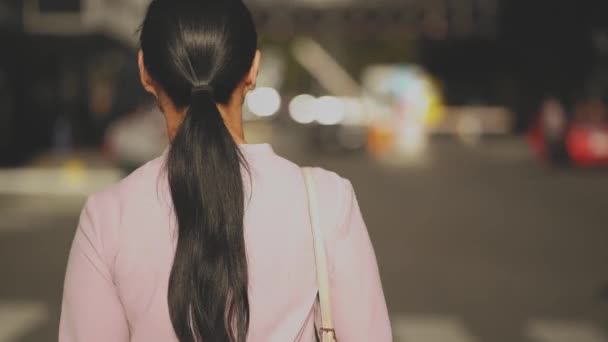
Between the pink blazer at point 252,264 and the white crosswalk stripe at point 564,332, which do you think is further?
the white crosswalk stripe at point 564,332

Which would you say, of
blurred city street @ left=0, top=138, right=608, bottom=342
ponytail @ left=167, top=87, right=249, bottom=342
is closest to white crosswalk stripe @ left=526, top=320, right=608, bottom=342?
blurred city street @ left=0, top=138, right=608, bottom=342

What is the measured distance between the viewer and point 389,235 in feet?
38.7

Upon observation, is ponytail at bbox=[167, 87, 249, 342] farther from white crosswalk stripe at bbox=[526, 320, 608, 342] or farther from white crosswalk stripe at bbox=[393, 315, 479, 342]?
white crosswalk stripe at bbox=[526, 320, 608, 342]

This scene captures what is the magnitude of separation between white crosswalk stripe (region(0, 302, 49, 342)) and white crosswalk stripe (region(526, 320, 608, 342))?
11.2 ft

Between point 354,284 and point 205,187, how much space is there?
0.33 metres

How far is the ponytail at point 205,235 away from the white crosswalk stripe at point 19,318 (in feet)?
16.5

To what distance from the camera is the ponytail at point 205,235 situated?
1870mm

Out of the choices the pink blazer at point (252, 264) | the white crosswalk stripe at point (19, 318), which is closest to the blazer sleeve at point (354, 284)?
the pink blazer at point (252, 264)

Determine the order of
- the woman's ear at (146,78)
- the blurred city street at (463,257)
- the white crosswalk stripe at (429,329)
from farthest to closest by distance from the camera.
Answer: the blurred city street at (463,257), the white crosswalk stripe at (429,329), the woman's ear at (146,78)

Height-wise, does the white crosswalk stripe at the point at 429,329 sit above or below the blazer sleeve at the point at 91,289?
below

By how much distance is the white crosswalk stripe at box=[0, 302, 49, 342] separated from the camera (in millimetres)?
6730

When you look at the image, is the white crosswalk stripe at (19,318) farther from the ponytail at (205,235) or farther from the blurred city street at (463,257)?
the ponytail at (205,235)

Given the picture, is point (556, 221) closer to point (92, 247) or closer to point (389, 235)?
point (389, 235)

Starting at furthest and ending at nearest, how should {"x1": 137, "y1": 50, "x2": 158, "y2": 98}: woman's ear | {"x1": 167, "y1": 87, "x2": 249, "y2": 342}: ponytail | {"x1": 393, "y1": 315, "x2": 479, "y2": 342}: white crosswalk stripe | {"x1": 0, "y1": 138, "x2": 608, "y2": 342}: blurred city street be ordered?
{"x1": 0, "y1": 138, "x2": 608, "y2": 342}: blurred city street, {"x1": 393, "y1": 315, "x2": 479, "y2": 342}: white crosswalk stripe, {"x1": 137, "y1": 50, "x2": 158, "y2": 98}: woman's ear, {"x1": 167, "y1": 87, "x2": 249, "y2": 342}: ponytail
